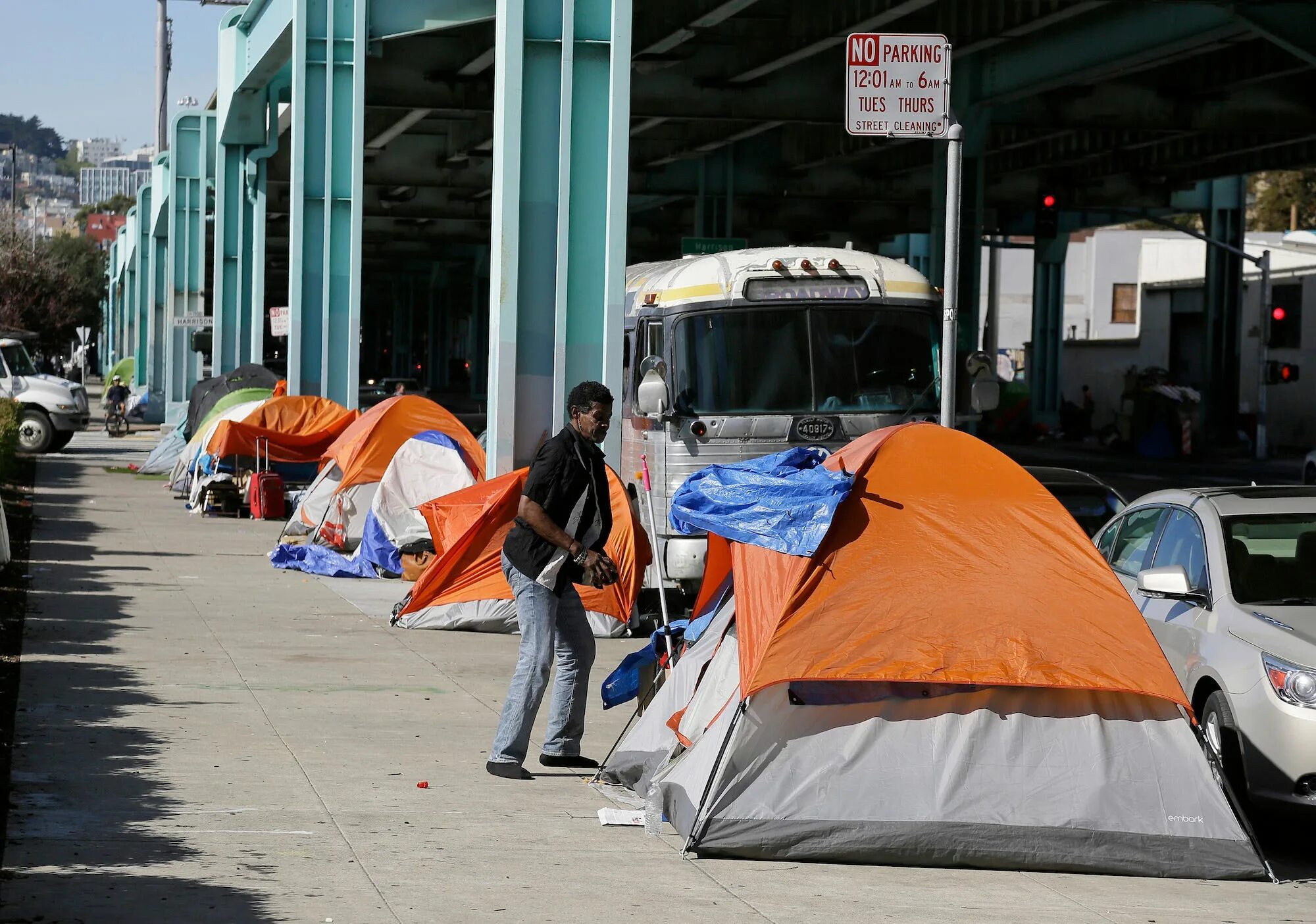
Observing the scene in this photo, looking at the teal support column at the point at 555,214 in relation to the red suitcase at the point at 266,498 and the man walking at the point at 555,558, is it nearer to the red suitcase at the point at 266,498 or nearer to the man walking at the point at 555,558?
the man walking at the point at 555,558

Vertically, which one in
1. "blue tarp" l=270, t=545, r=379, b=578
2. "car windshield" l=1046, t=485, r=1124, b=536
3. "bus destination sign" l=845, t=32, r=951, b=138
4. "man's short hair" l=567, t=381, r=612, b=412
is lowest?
"blue tarp" l=270, t=545, r=379, b=578

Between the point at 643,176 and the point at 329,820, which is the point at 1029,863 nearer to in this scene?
the point at 329,820

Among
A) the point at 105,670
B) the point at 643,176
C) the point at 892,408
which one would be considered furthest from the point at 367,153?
the point at 105,670

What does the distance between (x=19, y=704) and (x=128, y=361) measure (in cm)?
5670

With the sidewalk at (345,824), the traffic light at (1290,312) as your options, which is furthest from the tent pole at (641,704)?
the traffic light at (1290,312)

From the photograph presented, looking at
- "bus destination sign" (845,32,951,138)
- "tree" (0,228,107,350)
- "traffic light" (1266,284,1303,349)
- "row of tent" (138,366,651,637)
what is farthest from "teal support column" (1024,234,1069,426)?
"bus destination sign" (845,32,951,138)

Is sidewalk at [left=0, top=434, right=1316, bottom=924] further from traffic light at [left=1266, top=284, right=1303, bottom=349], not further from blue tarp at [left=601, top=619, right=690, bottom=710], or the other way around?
traffic light at [left=1266, top=284, right=1303, bottom=349]

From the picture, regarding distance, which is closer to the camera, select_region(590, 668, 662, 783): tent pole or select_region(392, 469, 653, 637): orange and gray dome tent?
select_region(590, 668, 662, 783): tent pole

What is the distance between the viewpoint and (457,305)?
98.4 m

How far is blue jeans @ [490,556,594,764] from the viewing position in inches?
351

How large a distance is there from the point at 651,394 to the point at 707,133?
94.9ft

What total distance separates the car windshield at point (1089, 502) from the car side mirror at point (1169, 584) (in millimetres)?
6318

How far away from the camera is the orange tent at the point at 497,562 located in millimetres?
14352

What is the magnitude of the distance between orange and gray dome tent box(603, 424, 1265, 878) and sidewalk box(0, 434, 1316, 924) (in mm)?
152
